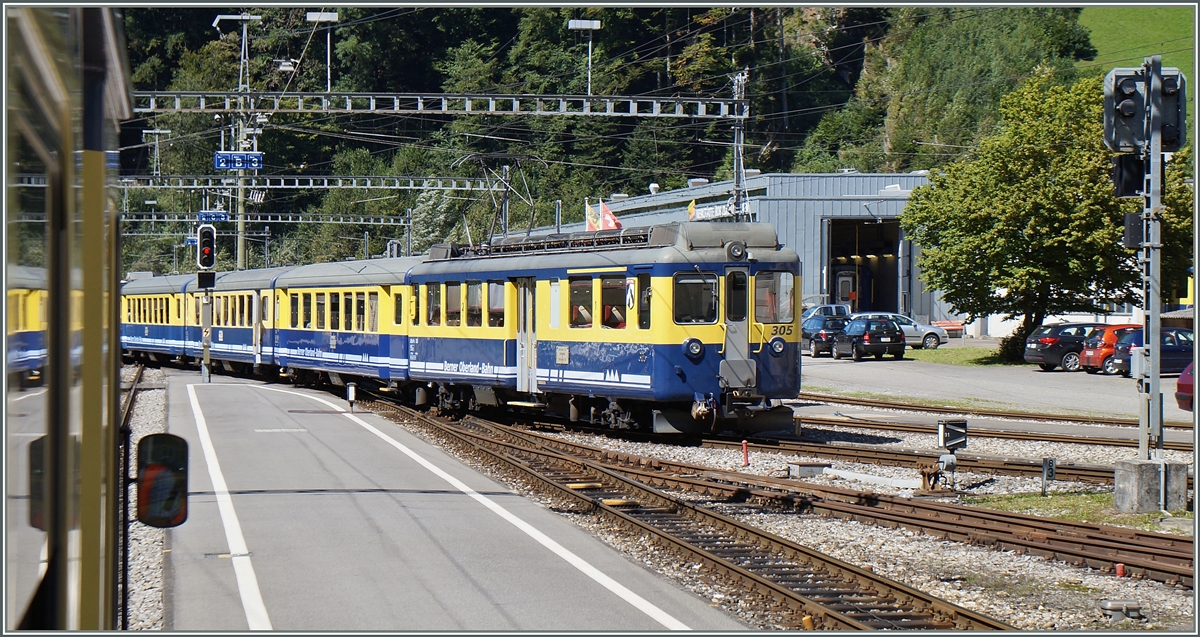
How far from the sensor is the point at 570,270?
18.6 m

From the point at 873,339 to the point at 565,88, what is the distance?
4484cm

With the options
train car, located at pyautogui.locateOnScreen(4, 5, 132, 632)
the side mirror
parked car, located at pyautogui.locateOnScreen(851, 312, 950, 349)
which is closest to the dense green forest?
parked car, located at pyautogui.locateOnScreen(851, 312, 950, 349)

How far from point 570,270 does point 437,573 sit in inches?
380

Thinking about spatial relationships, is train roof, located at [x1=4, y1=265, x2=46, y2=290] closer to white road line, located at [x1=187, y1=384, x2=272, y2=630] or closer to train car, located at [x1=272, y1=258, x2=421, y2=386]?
white road line, located at [x1=187, y1=384, x2=272, y2=630]

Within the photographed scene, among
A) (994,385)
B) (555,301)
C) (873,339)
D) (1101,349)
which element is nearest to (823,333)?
(873,339)

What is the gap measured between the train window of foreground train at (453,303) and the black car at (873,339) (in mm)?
23167

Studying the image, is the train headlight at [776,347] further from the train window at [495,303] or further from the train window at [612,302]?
the train window at [495,303]

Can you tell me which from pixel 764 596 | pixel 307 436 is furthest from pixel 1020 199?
pixel 764 596

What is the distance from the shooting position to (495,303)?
20484 mm

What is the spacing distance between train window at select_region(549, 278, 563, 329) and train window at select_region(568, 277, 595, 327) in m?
0.28

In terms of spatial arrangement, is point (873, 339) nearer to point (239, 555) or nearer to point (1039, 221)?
point (1039, 221)

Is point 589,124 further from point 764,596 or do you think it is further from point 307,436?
point 764,596

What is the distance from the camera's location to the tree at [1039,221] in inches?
1548

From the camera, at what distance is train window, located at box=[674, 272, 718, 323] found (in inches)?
683
